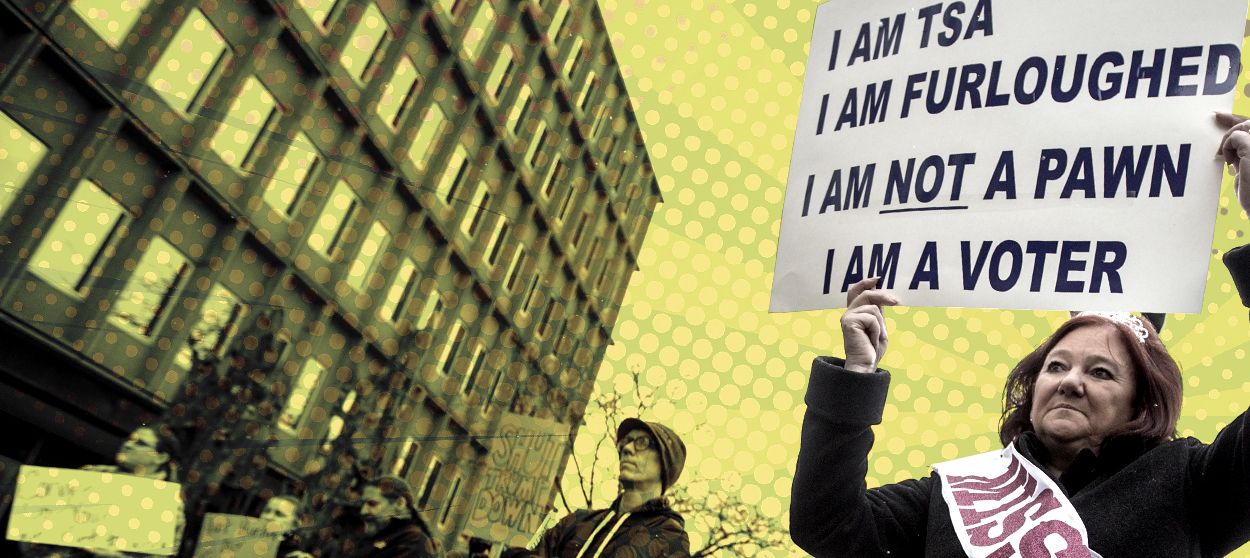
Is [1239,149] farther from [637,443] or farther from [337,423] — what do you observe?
[337,423]

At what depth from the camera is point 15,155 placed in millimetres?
1711

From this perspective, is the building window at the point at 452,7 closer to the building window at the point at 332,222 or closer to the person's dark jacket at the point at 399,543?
the building window at the point at 332,222

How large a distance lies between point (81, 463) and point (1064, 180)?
1568 mm

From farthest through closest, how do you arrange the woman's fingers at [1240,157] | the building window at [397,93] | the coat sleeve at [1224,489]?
the building window at [397,93], the woman's fingers at [1240,157], the coat sleeve at [1224,489]

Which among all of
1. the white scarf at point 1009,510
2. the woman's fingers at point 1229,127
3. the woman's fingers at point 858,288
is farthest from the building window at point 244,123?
the woman's fingers at point 1229,127

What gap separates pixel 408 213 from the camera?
76.9 inches

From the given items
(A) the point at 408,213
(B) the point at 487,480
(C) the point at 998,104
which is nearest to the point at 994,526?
(C) the point at 998,104

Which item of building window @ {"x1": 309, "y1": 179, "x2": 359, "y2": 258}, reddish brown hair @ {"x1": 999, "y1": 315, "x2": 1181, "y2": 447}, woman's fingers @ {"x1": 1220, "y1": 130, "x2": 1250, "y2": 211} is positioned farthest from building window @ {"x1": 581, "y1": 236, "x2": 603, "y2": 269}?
woman's fingers @ {"x1": 1220, "y1": 130, "x2": 1250, "y2": 211}

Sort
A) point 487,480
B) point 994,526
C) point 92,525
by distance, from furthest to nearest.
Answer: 1. point 487,480
2. point 92,525
3. point 994,526

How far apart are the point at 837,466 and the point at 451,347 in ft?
3.09

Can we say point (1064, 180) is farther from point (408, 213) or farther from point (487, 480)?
point (408, 213)

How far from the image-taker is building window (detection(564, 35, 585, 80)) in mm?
2074

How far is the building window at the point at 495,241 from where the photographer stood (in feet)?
6.41

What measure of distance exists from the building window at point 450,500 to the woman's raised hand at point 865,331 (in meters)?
0.83
